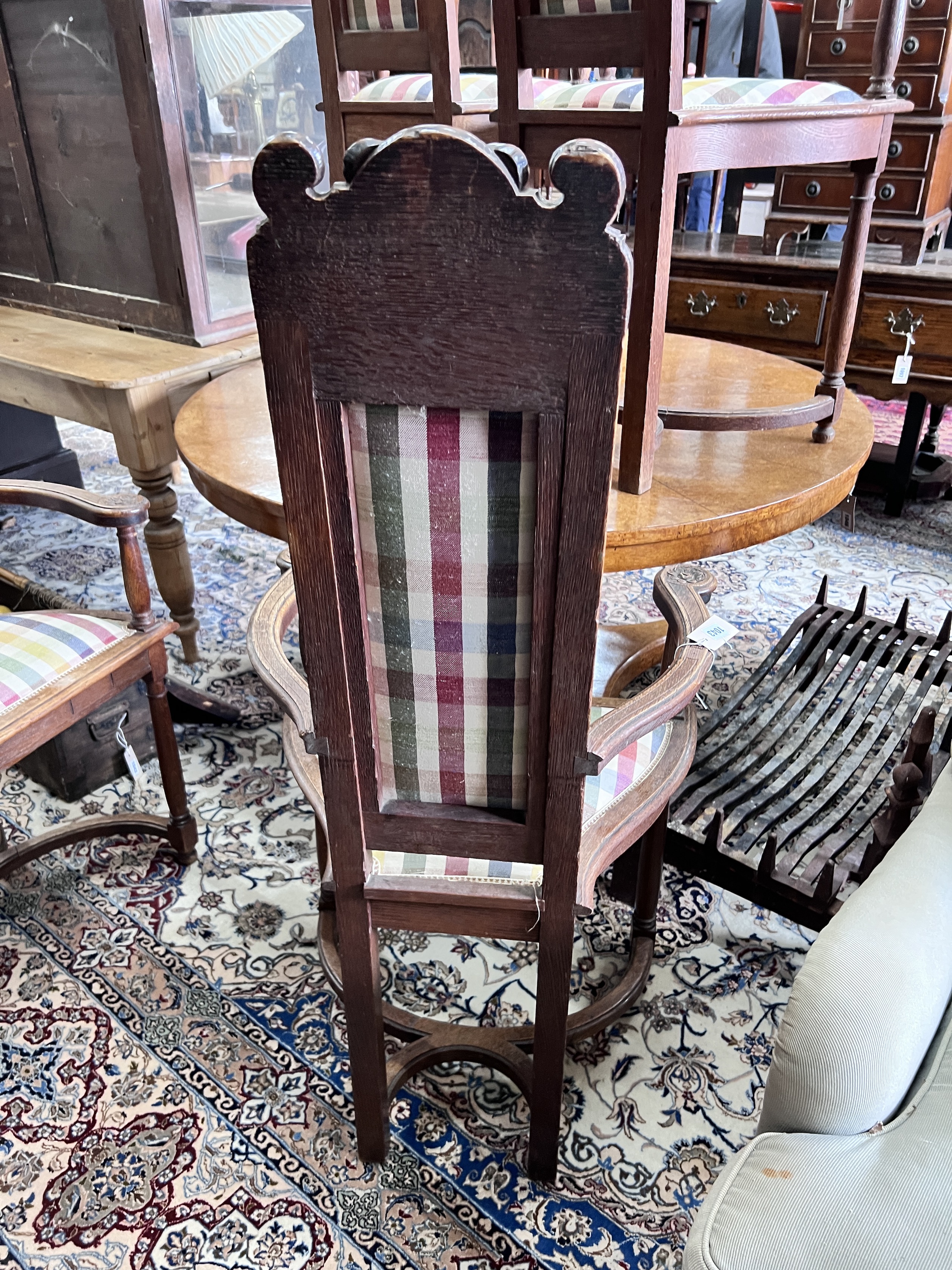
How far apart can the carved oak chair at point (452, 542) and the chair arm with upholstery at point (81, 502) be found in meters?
0.53

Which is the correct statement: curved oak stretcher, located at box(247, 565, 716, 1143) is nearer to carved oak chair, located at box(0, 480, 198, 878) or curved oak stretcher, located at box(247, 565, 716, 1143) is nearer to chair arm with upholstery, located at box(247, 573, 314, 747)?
chair arm with upholstery, located at box(247, 573, 314, 747)

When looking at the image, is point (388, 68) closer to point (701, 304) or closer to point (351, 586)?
point (351, 586)

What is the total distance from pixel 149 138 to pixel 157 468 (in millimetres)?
765

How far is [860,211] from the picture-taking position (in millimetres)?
1650

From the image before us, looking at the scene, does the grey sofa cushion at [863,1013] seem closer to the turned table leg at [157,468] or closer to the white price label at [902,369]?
the turned table leg at [157,468]

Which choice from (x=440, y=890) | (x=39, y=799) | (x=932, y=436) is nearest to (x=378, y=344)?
(x=440, y=890)

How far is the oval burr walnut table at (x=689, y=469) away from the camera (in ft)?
4.77

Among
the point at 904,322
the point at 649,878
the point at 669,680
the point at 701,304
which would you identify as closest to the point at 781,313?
the point at 701,304

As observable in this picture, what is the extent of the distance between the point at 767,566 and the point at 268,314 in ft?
8.65

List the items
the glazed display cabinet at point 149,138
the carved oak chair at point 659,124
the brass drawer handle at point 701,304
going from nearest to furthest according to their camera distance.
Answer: the carved oak chair at point 659,124
the glazed display cabinet at point 149,138
the brass drawer handle at point 701,304

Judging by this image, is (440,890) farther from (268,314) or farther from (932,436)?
(932,436)

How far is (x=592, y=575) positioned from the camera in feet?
2.71

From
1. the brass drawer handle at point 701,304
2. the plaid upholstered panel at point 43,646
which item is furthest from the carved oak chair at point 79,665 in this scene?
the brass drawer handle at point 701,304

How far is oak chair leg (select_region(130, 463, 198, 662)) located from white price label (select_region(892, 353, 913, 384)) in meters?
1.92
